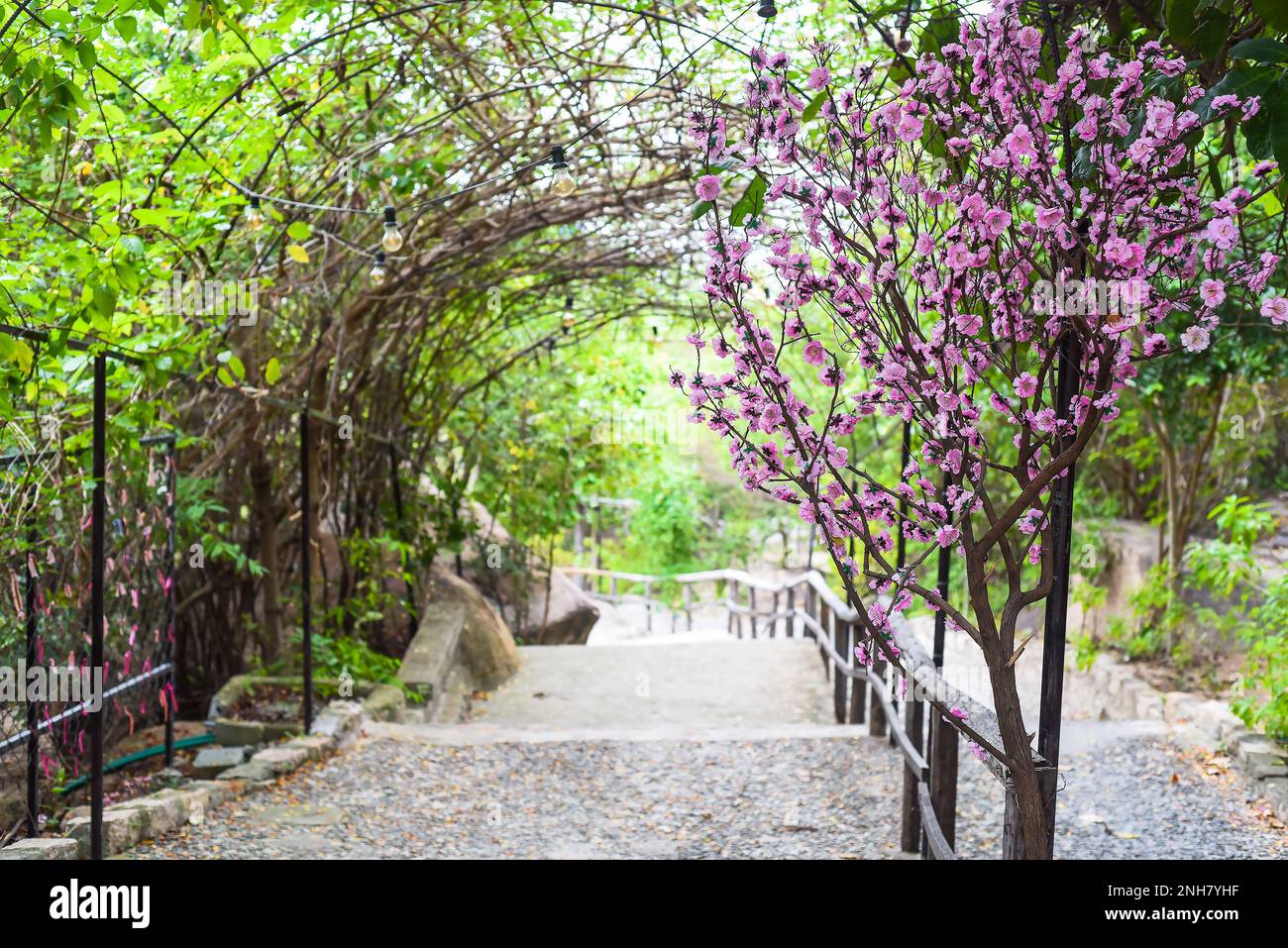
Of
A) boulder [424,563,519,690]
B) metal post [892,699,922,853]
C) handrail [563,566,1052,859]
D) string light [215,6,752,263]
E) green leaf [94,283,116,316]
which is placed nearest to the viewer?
handrail [563,566,1052,859]

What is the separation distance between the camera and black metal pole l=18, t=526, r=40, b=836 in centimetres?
332

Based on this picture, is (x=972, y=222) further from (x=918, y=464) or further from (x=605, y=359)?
(x=605, y=359)

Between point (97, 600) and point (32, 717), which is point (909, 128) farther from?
point (32, 717)

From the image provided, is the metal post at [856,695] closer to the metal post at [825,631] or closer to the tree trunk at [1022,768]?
the metal post at [825,631]

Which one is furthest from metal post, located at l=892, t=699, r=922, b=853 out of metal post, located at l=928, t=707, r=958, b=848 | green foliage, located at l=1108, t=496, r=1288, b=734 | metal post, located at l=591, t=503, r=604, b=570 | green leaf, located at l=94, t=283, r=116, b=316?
metal post, located at l=591, t=503, r=604, b=570

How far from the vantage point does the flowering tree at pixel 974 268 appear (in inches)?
71.3

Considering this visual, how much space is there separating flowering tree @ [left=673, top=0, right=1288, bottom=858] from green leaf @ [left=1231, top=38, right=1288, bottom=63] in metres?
0.17

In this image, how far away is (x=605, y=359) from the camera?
31.5ft

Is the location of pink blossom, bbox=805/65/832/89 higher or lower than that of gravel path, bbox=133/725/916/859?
higher

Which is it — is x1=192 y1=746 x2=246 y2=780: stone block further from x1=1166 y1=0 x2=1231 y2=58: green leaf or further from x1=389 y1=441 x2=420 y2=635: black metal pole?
x1=1166 y1=0 x2=1231 y2=58: green leaf

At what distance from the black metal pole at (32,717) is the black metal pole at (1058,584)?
286 centimetres

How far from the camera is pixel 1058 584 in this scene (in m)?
2.14

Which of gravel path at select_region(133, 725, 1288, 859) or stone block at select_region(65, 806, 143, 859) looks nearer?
stone block at select_region(65, 806, 143, 859)

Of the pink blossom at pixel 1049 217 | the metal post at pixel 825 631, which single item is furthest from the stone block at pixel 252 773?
the pink blossom at pixel 1049 217
